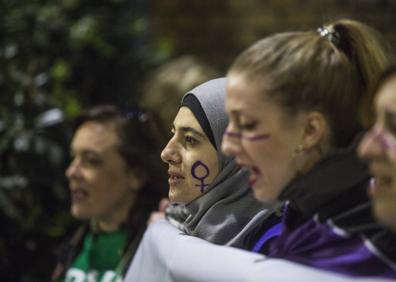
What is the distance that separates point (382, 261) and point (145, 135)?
199cm

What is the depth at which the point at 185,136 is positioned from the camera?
2.18 metres

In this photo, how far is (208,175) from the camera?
2.16 metres

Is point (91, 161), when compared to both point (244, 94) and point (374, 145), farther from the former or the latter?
point (374, 145)

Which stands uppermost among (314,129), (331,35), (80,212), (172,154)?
(331,35)

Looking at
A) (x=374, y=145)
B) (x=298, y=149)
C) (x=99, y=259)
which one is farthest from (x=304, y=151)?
(x=99, y=259)

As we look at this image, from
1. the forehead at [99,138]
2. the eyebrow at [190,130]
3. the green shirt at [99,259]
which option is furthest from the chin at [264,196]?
the forehead at [99,138]

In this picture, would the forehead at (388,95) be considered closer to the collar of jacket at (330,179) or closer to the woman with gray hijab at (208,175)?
the collar of jacket at (330,179)

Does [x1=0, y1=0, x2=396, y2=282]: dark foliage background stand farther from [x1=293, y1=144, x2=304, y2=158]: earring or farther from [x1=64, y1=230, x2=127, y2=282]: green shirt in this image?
[x1=293, y1=144, x2=304, y2=158]: earring

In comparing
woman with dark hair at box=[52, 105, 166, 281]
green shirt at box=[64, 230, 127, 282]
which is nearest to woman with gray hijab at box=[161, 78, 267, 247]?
green shirt at box=[64, 230, 127, 282]

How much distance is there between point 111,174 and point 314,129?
1.91 meters

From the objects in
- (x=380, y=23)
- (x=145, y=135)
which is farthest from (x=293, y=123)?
(x=380, y=23)

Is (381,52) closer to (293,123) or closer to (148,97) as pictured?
(293,123)

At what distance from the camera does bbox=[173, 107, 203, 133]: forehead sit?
218 cm

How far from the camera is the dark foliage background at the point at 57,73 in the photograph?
4117mm
